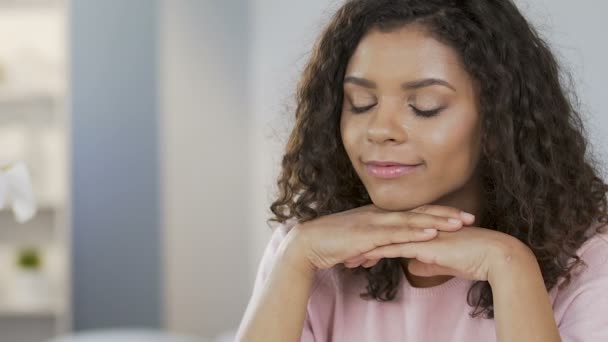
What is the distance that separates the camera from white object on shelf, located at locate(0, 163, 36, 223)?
1140 millimetres

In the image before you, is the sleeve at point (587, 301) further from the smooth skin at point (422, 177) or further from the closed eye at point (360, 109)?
the closed eye at point (360, 109)

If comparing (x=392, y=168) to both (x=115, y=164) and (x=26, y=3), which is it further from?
(x=115, y=164)

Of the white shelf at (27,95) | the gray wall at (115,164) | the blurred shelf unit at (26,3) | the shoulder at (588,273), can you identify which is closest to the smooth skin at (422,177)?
the shoulder at (588,273)

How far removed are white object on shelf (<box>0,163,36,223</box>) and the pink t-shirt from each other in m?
0.47

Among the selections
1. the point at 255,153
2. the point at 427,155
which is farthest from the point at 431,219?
the point at 255,153

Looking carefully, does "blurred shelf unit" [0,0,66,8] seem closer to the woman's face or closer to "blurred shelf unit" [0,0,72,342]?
"blurred shelf unit" [0,0,72,342]

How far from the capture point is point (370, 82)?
4.36 ft

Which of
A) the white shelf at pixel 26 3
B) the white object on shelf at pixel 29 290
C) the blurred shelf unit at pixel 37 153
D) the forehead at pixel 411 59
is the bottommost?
the white object on shelf at pixel 29 290

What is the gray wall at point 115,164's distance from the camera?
14.5ft

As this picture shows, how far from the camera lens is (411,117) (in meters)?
1.30

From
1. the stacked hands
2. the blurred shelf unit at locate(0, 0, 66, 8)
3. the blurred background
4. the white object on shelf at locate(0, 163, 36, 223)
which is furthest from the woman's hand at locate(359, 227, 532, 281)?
the blurred shelf unit at locate(0, 0, 66, 8)

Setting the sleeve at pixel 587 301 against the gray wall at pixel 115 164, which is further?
the gray wall at pixel 115 164

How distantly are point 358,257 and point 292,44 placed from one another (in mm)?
2135

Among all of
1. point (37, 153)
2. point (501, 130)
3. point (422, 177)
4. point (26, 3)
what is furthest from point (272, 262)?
point (26, 3)
